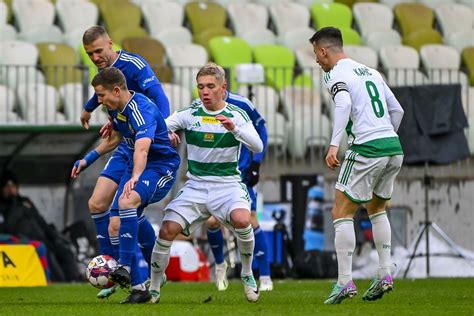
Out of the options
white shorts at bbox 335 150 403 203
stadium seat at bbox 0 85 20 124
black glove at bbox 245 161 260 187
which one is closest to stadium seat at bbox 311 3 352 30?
stadium seat at bbox 0 85 20 124

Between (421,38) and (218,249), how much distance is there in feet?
29.6

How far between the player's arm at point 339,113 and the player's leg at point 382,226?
0.59 metres

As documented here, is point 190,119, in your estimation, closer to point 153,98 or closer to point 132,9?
point 153,98

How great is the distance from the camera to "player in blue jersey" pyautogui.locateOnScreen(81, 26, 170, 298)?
10953 mm

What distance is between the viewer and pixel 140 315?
9.13 metres

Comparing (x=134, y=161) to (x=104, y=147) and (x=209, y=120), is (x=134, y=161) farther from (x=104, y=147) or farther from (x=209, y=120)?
(x=104, y=147)

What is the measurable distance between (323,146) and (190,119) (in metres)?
8.33

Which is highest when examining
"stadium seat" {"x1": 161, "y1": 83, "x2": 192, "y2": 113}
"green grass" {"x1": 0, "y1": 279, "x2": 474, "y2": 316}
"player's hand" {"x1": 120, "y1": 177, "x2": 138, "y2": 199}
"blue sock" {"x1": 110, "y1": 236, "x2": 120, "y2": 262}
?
"stadium seat" {"x1": 161, "y1": 83, "x2": 192, "y2": 113}

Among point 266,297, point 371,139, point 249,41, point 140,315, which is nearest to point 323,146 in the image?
point 249,41

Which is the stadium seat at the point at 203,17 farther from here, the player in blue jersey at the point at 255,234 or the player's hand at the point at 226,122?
the player's hand at the point at 226,122

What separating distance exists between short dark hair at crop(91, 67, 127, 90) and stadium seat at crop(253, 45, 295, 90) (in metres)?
9.33

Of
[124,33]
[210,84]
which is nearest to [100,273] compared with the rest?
[210,84]

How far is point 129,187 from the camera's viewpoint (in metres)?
10.1

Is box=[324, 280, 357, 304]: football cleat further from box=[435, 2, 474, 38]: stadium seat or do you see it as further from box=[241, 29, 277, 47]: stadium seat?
box=[435, 2, 474, 38]: stadium seat
